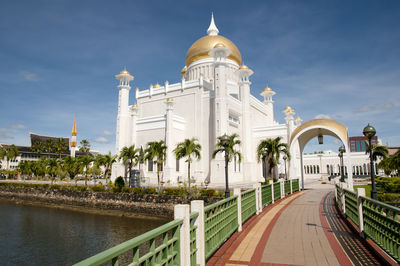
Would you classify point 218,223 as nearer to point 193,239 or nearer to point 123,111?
point 193,239

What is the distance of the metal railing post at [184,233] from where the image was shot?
140 inches

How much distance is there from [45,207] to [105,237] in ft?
50.8

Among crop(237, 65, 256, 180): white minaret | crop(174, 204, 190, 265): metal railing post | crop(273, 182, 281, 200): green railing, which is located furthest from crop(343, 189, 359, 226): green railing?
crop(237, 65, 256, 180): white minaret

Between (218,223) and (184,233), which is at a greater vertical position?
(184,233)

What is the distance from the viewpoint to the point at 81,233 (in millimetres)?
15109

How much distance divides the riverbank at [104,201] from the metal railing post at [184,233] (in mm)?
14224

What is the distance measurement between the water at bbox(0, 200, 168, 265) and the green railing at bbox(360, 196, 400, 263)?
34.6ft

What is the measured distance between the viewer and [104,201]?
2278 cm

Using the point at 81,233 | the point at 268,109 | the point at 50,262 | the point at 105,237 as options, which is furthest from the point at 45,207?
the point at 268,109

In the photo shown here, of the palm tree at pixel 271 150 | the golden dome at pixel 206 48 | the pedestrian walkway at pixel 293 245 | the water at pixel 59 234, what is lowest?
the water at pixel 59 234

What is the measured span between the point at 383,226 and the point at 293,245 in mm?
1730

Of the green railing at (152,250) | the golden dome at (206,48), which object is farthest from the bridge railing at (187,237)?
the golden dome at (206,48)

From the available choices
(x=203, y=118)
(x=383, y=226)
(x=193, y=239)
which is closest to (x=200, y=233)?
(x=193, y=239)

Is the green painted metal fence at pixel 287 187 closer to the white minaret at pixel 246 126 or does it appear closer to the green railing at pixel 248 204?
the green railing at pixel 248 204
